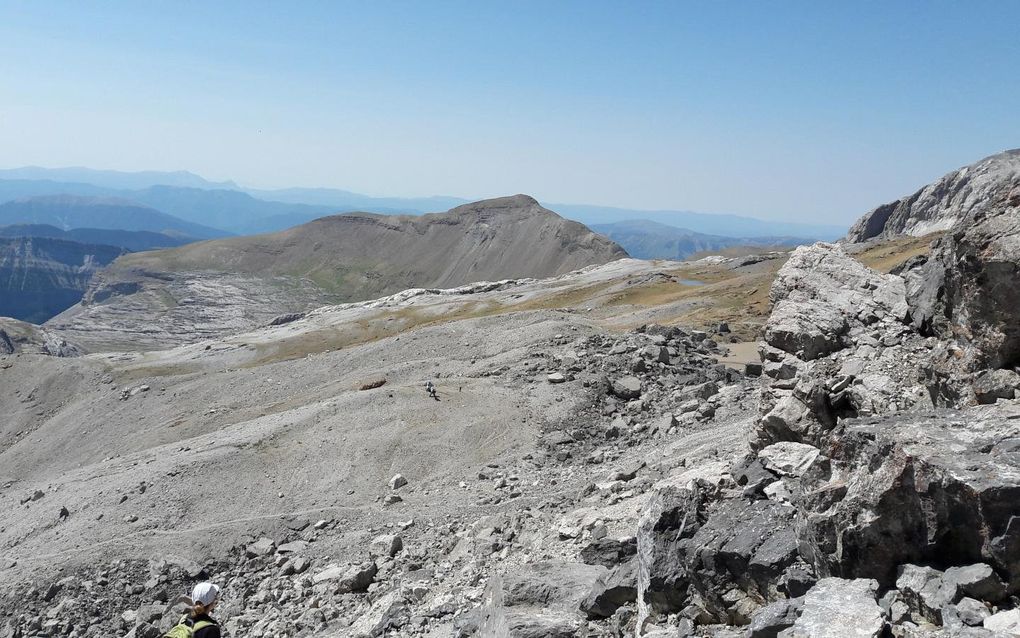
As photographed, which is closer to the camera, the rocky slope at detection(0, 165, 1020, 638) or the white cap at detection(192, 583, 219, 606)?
the rocky slope at detection(0, 165, 1020, 638)

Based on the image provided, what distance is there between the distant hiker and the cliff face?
11641cm

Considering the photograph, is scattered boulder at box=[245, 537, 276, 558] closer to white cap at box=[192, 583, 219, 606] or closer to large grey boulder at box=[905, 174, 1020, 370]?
white cap at box=[192, 583, 219, 606]

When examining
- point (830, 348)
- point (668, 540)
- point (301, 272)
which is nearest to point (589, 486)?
point (830, 348)

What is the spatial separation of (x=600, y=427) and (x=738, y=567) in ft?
53.7

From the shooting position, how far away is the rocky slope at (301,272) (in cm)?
15125

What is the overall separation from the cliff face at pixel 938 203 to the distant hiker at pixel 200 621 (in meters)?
116

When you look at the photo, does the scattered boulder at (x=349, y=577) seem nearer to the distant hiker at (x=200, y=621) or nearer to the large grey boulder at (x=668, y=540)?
the distant hiker at (x=200, y=621)

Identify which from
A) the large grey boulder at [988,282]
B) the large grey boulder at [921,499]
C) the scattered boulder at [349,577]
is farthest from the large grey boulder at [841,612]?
the scattered boulder at [349,577]

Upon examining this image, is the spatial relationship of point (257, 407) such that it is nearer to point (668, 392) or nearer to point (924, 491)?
point (668, 392)

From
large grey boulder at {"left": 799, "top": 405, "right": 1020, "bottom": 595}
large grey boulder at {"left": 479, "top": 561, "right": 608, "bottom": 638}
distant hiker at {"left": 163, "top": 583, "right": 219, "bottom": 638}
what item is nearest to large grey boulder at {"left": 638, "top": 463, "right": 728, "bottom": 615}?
large grey boulder at {"left": 479, "top": 561, "right": 608, "bottom": 638}

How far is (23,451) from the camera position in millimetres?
41500

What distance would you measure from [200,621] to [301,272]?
18959 centimetres

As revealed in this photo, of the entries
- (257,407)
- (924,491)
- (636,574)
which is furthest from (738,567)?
(257,407)

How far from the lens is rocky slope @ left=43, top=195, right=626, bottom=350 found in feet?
496
